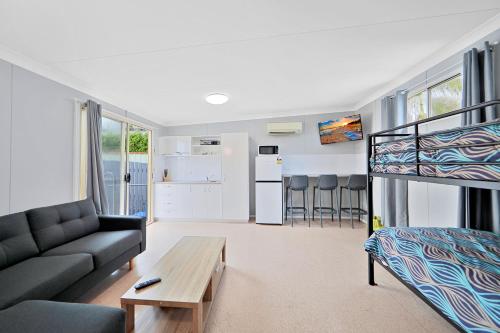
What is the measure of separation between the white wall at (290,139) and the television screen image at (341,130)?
0.54 feet

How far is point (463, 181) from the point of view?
51.1 inches

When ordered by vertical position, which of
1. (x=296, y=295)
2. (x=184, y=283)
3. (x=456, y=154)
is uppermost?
(x=456, y=154)

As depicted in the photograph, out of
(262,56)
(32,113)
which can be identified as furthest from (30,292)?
(262,56)

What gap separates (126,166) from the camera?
3.94m

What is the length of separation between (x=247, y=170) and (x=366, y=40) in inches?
124

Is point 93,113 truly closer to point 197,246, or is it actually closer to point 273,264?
point 197,246

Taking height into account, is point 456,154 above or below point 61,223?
above

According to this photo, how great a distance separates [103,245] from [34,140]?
1.53 meters

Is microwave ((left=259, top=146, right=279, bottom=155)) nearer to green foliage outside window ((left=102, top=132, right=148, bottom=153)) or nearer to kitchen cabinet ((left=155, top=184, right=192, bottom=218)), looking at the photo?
kitchen cabinet ((left=155, top=184, right=192, bottom=218))

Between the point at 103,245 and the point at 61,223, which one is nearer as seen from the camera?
the point at 103,245

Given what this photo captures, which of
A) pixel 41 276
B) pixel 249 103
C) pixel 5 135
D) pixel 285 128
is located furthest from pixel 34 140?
pixel 285 128

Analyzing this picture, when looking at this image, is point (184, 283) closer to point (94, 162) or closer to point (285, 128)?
point (94, 162)

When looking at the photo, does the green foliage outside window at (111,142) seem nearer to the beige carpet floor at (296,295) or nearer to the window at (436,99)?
the beige carpet floor at (296,295)

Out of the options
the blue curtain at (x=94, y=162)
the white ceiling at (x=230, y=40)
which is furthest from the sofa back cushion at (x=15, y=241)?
the white ceiling at (x=230, y=40)
